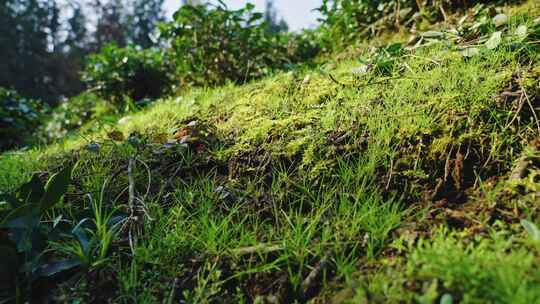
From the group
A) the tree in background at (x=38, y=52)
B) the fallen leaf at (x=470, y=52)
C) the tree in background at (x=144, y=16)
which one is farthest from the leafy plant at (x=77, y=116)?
the tree in background at (x=144, y=16)

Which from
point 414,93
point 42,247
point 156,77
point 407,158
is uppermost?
point 156,77

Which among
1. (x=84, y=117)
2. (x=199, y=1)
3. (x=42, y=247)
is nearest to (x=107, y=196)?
(x=42, y=247)

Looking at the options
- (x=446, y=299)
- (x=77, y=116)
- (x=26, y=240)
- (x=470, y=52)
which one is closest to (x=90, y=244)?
(x=26, y=240)

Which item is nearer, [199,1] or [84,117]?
[199,1]

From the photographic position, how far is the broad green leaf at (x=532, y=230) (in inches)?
34.5

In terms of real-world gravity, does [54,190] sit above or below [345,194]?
above

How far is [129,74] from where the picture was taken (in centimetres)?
514

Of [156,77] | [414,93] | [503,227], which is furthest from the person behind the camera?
[156,77]

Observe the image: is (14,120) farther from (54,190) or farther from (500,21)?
(500,21)

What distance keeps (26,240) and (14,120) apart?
495 cm

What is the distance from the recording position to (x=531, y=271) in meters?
0.82

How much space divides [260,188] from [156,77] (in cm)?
432

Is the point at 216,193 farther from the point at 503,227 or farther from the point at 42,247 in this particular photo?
the point at 503,227

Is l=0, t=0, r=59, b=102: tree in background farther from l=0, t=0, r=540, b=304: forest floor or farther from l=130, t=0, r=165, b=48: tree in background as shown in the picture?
l=0, t=0, r=540, b=304: forest floor
